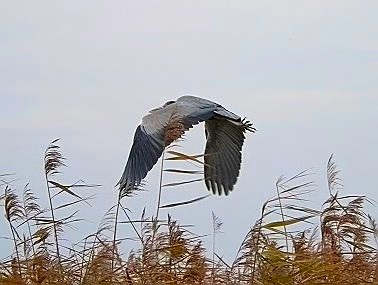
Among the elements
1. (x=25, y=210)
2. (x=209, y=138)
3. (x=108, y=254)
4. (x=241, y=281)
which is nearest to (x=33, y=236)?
(x=25, y=210)

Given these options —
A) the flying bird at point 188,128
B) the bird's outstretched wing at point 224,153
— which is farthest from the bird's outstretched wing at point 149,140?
the bird's outstretched wing at point 224,153

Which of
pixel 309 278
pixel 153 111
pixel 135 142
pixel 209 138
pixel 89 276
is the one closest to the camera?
pixel 309 278

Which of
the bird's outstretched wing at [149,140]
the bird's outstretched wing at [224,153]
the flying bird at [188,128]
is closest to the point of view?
the flying bird at [188,128]

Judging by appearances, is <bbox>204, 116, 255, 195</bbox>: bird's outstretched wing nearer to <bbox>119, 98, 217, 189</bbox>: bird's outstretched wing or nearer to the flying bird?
the flying bird

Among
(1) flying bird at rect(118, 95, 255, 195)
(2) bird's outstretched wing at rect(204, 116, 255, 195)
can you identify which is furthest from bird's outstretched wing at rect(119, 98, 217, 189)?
(2) bird's outstretched wing at rect(204, 116, 255, 195)

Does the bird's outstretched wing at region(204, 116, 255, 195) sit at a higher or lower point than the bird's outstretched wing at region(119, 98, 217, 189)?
higher

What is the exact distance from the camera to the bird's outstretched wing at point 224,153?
28.2 feet

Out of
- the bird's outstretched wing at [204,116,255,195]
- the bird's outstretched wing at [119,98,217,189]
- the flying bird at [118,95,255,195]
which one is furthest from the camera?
the bird's outstretched wing at [204,116,255,195]

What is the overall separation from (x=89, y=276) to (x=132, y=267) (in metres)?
0.22

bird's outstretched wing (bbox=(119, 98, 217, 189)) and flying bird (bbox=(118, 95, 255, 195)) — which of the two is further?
bird's outstretched wing (bbox=(119, 98, 217, 189))

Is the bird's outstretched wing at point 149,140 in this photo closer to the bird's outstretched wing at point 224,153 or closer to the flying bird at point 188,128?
the flying bird at point 188,128

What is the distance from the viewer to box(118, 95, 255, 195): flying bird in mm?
5966

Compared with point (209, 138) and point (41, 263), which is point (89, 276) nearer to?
point (41, 263)

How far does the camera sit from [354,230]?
4.63 metres
